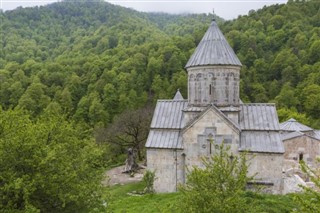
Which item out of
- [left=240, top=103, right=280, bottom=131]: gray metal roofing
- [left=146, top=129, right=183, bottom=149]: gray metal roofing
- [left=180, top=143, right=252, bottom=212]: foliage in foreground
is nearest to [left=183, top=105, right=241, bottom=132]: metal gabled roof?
[left=240, top=103, right=280, bottom=131]: gray metal roofing

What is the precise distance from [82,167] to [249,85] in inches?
1846

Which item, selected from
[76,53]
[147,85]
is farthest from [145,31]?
[147,85]

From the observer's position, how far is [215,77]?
61.9ft

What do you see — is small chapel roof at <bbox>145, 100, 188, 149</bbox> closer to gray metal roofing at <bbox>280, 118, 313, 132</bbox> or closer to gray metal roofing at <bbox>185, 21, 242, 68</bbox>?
gray metal roofing at <bbox>185, 21, 242, 68</bbox>

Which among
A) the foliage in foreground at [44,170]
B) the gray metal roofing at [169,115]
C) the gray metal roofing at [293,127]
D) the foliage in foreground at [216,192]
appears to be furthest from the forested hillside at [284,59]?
the foliage in foreground at [44,170]

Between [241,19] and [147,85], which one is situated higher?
[241,19]

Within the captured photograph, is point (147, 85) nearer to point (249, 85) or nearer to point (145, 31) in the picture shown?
point (249, 85)

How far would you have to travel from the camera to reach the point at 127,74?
188ft

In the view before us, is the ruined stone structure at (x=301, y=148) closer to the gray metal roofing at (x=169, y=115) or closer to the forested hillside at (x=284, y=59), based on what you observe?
the gray metal roofing at (x=169, y=115)

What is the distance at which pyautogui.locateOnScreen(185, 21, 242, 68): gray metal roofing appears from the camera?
1875 cm

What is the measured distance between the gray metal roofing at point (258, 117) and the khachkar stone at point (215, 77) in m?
0.86

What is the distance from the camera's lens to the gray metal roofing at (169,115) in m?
19.8

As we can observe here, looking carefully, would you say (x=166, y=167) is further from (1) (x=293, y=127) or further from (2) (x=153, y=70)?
(2) (x=153, y=70)

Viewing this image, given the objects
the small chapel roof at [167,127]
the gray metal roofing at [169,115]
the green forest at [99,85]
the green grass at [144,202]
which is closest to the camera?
the green forest at [99,85]
